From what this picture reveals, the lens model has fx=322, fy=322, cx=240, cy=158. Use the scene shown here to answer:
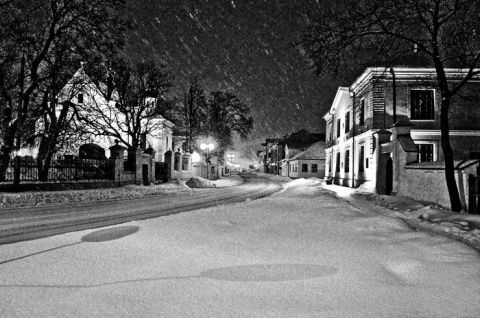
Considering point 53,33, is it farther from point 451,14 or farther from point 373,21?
point 451,14

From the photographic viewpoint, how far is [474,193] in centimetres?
1038

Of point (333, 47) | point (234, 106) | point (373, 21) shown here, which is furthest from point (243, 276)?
point (234, 106)

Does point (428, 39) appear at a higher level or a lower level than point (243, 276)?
higher

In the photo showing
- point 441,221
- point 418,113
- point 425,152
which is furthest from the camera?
point 418,113

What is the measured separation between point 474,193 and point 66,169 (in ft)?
60.6

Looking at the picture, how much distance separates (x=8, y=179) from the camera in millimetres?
15055

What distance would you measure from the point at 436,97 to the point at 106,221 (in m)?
24.0

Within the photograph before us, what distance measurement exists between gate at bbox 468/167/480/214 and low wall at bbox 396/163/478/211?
0.17m

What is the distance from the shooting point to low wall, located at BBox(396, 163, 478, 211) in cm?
1098

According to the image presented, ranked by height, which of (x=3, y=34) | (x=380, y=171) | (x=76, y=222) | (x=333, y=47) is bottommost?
(x=76, y=222)

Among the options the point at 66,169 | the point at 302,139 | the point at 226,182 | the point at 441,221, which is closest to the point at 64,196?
the point at 66,169

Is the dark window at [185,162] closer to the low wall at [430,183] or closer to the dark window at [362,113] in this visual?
the dark window at [362,113]

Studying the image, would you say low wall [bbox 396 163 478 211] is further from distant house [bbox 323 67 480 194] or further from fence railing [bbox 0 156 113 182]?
fence railing [bbox 0 156 113 182]

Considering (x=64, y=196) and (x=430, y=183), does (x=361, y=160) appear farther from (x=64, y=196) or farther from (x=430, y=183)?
(x=64, y=196)
